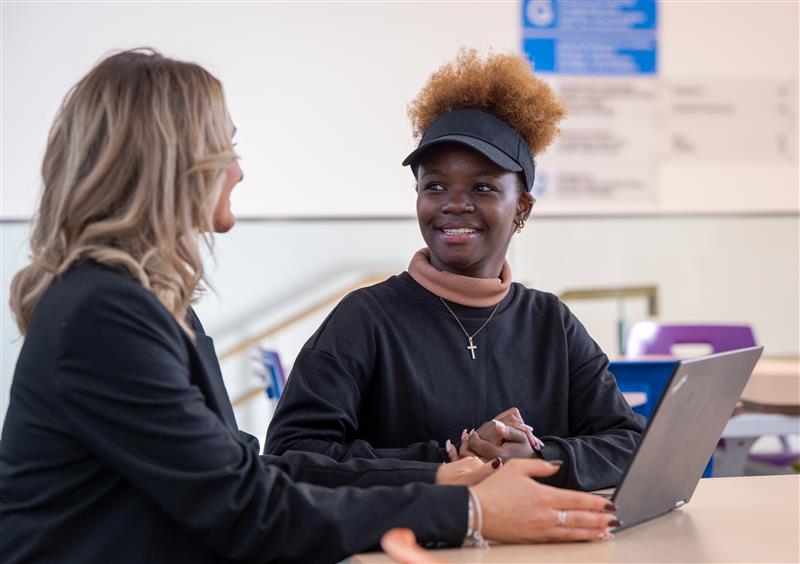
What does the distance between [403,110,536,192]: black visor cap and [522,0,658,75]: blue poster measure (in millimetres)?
3821

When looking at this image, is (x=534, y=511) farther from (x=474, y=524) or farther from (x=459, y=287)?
(x=459, y=287)

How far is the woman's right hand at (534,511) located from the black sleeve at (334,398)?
1.24 ft

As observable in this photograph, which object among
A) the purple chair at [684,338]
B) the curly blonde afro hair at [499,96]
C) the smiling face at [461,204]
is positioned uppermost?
the curly blonde afro hair at [499,96]

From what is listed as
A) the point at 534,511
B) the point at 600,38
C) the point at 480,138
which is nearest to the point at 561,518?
the point at 534,511

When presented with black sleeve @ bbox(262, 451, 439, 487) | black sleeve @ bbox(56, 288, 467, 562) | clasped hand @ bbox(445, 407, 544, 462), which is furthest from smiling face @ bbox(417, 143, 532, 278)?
black sleeve @ bbox(56, 288, 467, 562)

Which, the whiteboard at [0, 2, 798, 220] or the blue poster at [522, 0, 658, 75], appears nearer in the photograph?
the whiteboard at [0, 2, 798, 220]

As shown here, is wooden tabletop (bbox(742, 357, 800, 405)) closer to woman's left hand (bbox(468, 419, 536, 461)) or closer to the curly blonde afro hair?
the curly blonde afro hair

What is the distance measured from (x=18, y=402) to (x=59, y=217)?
24 cm

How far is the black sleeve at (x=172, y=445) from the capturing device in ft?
4.29

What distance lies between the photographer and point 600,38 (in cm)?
592

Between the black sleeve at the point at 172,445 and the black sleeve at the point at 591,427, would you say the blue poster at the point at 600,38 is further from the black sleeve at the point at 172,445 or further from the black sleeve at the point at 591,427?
the black sleeve at the point at 172,445

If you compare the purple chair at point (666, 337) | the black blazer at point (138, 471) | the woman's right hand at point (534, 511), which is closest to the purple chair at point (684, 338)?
the purple chair at point (666, 337)

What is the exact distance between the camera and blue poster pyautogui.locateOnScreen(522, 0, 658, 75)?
582cm

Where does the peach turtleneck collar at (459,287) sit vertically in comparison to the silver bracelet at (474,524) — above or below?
above
